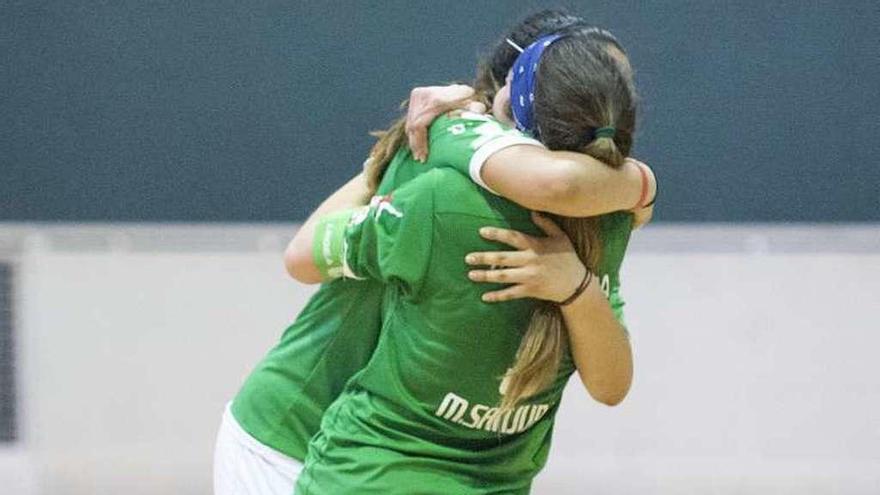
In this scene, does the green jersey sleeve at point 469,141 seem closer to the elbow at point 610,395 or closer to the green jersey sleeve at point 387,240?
the green jersey sleeve at point 387,240

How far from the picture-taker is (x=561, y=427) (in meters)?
3.37

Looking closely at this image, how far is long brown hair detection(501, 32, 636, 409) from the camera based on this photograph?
1.54 m

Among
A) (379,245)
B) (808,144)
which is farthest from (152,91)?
(379,245)

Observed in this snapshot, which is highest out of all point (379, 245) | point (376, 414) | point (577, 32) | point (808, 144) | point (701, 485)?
point (577, 32)

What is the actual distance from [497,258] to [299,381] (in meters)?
0.39

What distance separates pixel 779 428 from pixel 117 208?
1.61m

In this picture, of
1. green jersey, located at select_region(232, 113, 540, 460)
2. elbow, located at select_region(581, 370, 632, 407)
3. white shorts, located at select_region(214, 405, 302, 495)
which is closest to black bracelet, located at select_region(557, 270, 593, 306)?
elbow, located at select_region(581, 370, 632, 407)

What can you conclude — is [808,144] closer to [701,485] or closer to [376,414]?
[701,485]

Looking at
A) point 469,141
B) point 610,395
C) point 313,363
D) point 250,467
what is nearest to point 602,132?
point 469,141

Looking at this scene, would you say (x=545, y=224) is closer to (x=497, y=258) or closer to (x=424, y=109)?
(x=497, y=258)

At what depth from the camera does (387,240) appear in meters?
1.61

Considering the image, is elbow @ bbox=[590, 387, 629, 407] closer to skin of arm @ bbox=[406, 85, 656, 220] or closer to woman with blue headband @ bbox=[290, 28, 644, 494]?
woman with blue headband @ bbox=[290, 28, 644, 494]

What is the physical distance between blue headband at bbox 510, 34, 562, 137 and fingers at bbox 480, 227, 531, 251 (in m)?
0.11

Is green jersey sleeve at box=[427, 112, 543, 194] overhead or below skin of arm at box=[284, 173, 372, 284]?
overhead
